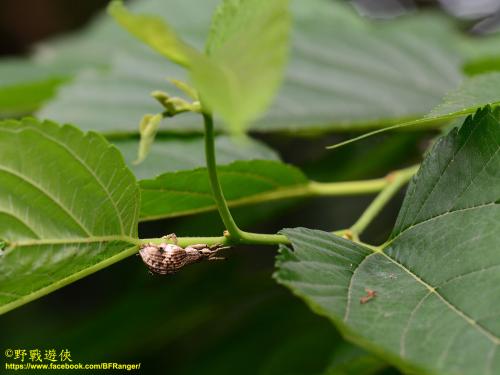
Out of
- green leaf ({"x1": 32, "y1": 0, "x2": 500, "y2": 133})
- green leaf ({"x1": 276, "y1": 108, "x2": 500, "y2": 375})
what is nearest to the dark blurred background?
green leaf ({"x1": 32, "y1": 0, "x2": 500, "y2": 133})

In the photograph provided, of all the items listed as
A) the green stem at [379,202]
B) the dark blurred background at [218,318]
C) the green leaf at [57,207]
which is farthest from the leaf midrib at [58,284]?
the dark blurred background at [218,318]

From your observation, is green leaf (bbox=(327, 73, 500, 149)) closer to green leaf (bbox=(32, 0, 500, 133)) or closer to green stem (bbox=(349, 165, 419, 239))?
green stem (bbox=(349, 165, 419, 239))

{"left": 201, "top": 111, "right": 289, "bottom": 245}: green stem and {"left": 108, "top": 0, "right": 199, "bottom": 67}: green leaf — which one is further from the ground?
{"left": 108, "top": 0, "right": 199, "bottom": 67}: green leaf

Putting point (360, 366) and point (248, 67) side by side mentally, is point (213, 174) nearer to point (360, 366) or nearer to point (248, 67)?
point (248, 67)

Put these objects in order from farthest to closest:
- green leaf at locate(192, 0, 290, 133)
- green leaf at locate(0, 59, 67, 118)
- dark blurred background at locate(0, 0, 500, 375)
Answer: green leaf at locate(0, 59, 67, 118) < dark blurred background at locate(0, 0, 500, 375) < green leaf at locate(192, 0, 290, 133)

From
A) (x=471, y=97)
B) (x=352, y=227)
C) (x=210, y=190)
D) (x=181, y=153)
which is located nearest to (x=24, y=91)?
(x=181, y=153)

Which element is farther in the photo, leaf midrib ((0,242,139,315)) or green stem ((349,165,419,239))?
green stem ((349,165,419,239))

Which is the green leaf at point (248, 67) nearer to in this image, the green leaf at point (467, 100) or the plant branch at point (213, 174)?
the plant branch at point (213, 174)
